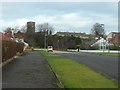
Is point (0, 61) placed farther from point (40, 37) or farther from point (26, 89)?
point (40, 37)

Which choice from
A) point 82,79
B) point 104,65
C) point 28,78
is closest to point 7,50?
point 104,65

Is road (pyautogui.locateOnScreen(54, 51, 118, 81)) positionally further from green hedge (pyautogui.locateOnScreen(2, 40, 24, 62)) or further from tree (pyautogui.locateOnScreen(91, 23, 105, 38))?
tree (pyautogui.locateOnScreen(91, 23, 105, 38))

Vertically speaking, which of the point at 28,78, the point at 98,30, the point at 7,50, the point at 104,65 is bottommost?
the point at 104,65

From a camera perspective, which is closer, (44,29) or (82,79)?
(82,79)

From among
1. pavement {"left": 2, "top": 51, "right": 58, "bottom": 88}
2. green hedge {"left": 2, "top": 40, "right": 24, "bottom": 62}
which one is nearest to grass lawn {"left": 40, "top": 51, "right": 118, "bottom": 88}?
pavement {"left": 2, "top": 51, "right": 58, "bottom": 88}

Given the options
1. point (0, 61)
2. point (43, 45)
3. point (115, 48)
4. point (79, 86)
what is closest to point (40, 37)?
point (43, 45)

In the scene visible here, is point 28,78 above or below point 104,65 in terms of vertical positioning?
above

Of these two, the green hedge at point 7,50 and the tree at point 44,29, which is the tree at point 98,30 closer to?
the tree at point 44,29

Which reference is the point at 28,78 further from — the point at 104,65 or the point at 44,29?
the point at 44,29

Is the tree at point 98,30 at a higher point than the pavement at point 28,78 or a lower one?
higher

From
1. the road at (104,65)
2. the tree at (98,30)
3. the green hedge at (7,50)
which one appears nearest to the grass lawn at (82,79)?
the road at (104,65)

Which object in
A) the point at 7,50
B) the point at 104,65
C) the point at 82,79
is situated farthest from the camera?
the point at 7,50

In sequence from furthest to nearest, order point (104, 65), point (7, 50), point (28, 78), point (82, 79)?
point (7, 50) → point (104, 65) → point (28, 78) → point (82, 79)

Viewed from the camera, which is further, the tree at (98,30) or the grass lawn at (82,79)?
the tree at (98,30)
